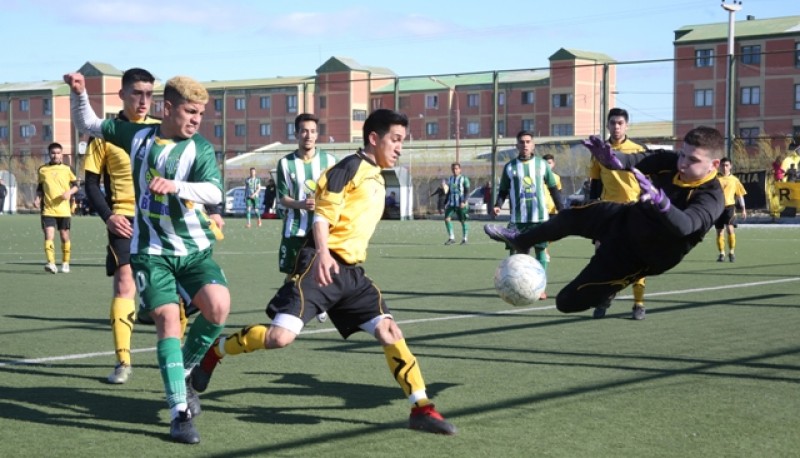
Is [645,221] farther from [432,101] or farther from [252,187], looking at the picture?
[432,101]

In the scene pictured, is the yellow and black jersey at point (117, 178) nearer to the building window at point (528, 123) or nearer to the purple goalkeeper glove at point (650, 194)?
the purple goalkeeper glove at point (650, 194)

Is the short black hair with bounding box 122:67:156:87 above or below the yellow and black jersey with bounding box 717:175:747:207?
above

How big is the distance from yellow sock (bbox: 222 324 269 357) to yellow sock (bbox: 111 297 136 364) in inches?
52.6

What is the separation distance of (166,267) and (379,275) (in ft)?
35.1

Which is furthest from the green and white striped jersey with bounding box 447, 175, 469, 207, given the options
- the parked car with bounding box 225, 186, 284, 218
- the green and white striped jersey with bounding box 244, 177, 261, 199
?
the parked car with bounding box 225, 186, 284, 218

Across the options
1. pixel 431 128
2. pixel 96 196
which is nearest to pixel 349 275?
pixel 96 196

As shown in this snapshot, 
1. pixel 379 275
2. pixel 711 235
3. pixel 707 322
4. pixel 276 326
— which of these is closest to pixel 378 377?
pixel 276 326

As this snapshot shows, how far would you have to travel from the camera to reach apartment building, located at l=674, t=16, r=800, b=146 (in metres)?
68.6

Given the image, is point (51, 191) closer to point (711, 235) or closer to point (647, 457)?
point (647, 457)

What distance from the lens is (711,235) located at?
2903 cm

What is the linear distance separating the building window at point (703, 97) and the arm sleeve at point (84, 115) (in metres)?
67.8

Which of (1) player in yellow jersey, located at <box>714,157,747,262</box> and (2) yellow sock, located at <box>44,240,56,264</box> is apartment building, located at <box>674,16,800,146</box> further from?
(2) yellow sock, located at <box>44,240,56,264</box>

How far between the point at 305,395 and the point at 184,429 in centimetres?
133

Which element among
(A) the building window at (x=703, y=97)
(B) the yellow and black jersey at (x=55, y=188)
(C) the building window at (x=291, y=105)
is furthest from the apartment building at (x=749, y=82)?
(B) the yellow and black jersey at (x=55, y=188)
